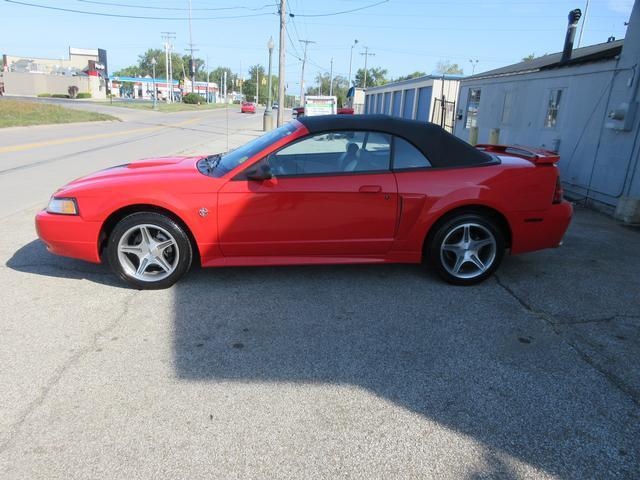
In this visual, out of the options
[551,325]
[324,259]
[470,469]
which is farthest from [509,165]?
[470,469]

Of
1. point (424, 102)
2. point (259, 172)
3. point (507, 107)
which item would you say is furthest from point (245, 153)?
point (424, 102)

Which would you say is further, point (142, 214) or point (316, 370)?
point (142, 214)

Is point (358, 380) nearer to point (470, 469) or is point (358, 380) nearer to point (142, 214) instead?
point (470, 469)

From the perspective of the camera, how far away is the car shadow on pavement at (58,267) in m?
4.62

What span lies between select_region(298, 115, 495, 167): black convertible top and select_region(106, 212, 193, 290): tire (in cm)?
154

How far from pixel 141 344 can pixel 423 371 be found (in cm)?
193

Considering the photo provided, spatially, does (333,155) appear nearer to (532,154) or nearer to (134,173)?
(134,173)

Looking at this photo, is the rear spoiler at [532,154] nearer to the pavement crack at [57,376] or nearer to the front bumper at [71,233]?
the pavement crack at [57,376]

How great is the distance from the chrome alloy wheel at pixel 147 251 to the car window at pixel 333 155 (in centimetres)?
114

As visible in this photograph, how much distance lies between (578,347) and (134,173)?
3.97 metres

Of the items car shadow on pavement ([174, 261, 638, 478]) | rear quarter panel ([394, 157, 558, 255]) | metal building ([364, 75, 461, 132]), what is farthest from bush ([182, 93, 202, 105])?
rear quarter panel ([394, 157, 558, 255])

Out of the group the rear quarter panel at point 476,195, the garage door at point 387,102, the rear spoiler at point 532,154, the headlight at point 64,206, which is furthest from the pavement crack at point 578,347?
the garage door at point 387,102

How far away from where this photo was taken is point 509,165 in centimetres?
459

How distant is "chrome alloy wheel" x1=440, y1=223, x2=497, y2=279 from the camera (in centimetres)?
459
